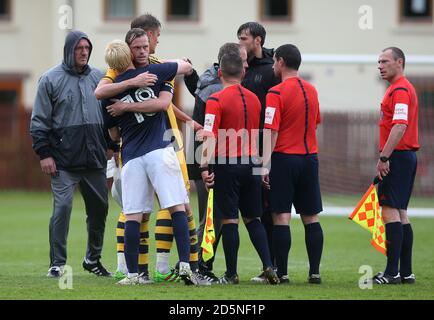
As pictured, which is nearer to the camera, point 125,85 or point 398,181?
point 125,85

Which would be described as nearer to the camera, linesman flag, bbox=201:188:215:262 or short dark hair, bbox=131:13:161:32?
linesman flag, bbox=201:188:215:262

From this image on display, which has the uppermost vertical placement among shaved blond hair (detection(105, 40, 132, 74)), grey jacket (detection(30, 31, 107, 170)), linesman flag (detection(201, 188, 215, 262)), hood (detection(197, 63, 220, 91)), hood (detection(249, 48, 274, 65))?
shaved blond hair (detection(105, 40, 132, 74))

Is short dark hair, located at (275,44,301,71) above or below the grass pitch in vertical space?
above

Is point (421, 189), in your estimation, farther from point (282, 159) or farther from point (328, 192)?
point (282, 159)

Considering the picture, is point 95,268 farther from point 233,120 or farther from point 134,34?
point 134,34

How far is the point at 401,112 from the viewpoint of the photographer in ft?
33.9

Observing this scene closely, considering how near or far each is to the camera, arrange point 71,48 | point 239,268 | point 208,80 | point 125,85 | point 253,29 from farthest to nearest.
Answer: point 239,268 < point 71,48 < point 208,80 < point 253,29 < point 125,85

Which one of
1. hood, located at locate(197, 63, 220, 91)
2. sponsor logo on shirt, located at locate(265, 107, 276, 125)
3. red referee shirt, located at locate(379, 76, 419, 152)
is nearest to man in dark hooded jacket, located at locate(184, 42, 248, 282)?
hood, located at locate(197, 63, 220, 91)

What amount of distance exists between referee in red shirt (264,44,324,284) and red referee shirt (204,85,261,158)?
17cm

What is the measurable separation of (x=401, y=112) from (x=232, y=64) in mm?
1712

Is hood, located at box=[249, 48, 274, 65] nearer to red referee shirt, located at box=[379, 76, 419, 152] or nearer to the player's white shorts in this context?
red referee shirt, located at box=[379, 76, 419, 152]

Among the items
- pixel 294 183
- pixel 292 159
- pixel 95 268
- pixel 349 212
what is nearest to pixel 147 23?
pixel 292 159

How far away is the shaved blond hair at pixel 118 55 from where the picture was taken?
9.58m

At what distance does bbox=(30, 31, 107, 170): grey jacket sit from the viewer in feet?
37.1
